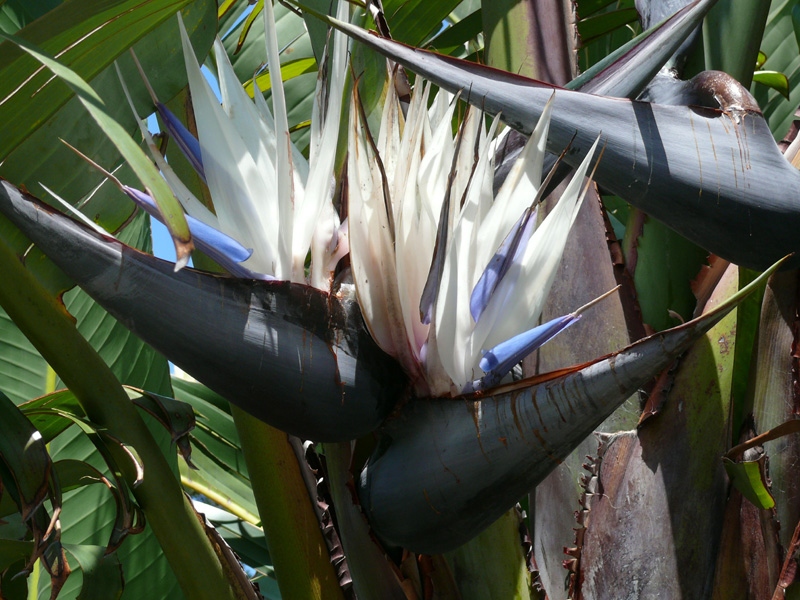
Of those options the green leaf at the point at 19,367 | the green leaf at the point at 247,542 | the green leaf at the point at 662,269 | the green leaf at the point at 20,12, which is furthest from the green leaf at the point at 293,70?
the green leaf at the point at 247,542

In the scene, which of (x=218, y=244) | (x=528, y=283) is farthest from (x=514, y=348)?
(x=218, y=244)

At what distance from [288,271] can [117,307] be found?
0.27 ft

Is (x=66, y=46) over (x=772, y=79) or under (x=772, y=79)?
over

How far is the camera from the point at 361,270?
36cm

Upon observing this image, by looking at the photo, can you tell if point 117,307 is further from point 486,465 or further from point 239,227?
point 486,465

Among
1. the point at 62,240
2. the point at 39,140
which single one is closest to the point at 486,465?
the point at 62,240

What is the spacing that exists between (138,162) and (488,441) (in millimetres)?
191

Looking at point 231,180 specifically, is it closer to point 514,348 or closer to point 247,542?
point 514,348

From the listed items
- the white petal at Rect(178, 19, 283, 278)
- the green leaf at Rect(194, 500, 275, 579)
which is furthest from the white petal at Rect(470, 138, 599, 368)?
the green leaf at Rect(194, 500, 275, 579)

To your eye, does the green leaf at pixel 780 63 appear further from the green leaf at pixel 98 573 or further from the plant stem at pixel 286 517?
the green leaf at pixel 98 573

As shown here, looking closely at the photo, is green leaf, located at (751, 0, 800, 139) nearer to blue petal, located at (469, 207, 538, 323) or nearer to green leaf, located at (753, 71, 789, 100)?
green leaf, located at (753, 71, 789, 100)

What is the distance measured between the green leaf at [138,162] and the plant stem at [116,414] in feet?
0.73

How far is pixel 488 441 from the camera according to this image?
342 mm

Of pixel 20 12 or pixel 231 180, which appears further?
pixel 20 12
